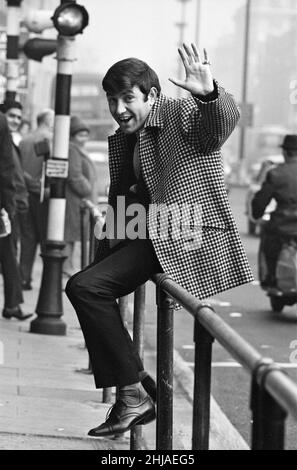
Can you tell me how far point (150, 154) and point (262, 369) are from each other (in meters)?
2.30

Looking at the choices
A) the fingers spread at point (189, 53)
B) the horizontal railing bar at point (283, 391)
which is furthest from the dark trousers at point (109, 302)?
the horizontal railing bar at point (283, 391)

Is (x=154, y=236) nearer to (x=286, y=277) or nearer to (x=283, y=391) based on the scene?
(x=283, y=391)

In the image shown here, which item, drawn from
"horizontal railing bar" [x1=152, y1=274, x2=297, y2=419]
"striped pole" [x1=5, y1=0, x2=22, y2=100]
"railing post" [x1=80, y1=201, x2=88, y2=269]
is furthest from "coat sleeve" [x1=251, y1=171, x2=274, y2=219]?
"horizontal railing bar" [x1=152, y1=274, x2=297, y2=419]

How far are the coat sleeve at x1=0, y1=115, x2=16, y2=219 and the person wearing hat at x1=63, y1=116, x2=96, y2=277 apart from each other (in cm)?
500

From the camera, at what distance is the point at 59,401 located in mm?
7625

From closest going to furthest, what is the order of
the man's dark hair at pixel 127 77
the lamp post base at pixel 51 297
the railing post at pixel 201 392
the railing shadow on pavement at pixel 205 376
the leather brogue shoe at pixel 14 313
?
the railing shadow on pavement at pixel 205 376, the railing post at pixel 201 392, the man's dark hair at pixel 127 77, the lamp post base at pixel 51 297, the leather brogue shoe at pixel 14 313

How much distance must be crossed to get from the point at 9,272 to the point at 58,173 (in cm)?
91

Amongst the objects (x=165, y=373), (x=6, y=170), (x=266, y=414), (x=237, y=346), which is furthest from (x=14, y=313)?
(x=266, y=414)

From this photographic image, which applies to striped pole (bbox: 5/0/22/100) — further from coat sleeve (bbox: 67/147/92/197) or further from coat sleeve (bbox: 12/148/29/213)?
coat sleeve (bbox: 12/148/29/213)

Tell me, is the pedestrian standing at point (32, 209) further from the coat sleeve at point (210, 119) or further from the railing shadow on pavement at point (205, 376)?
the coat sleeve at point (210, 119)

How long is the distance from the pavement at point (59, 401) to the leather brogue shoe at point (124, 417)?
0.96 meters

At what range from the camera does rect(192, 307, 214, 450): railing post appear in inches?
156

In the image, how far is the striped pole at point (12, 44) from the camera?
55.6 ft

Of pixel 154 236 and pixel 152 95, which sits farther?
pixel 152 95
